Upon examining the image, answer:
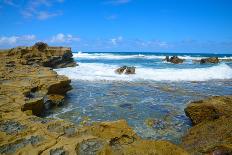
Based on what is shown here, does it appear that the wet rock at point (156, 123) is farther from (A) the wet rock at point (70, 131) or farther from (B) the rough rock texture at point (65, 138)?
(A) the wet rock at point (70, 131)

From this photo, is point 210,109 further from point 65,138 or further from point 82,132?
point 65,138

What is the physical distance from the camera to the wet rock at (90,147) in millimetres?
3799

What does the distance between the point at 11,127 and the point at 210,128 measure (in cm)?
421

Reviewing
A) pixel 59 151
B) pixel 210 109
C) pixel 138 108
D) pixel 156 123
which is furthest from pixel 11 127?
pixel 138 108

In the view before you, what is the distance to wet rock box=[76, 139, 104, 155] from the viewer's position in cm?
380

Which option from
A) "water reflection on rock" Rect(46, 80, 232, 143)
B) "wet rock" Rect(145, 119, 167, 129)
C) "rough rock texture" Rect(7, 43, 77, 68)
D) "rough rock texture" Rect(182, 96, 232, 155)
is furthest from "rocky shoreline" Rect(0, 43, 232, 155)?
"rough rock texture" Rect(7, 43, 77, 68)

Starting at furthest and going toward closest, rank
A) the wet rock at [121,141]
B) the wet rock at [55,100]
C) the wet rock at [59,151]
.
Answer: the wet rock at [55,100] → the wet rock at [121,141] → the wet rock at [59,151]

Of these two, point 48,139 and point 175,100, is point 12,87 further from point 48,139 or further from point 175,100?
point 175,100

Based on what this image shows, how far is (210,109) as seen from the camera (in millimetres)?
6898

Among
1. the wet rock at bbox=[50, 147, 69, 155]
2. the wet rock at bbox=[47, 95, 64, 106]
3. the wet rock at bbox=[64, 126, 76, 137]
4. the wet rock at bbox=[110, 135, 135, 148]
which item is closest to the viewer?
the wet rock at bbox=[50, 147, 69, 155]

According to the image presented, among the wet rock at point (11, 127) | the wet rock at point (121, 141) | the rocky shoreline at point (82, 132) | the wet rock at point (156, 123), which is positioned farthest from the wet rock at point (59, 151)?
the wet rock at point (156, 123)

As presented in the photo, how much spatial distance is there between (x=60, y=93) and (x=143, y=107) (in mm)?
3524

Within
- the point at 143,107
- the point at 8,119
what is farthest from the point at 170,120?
the point at 8,119

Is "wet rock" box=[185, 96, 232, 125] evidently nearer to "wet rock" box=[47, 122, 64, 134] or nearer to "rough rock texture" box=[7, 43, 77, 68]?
"wet rock" box=[47, 122, 64, 134]
